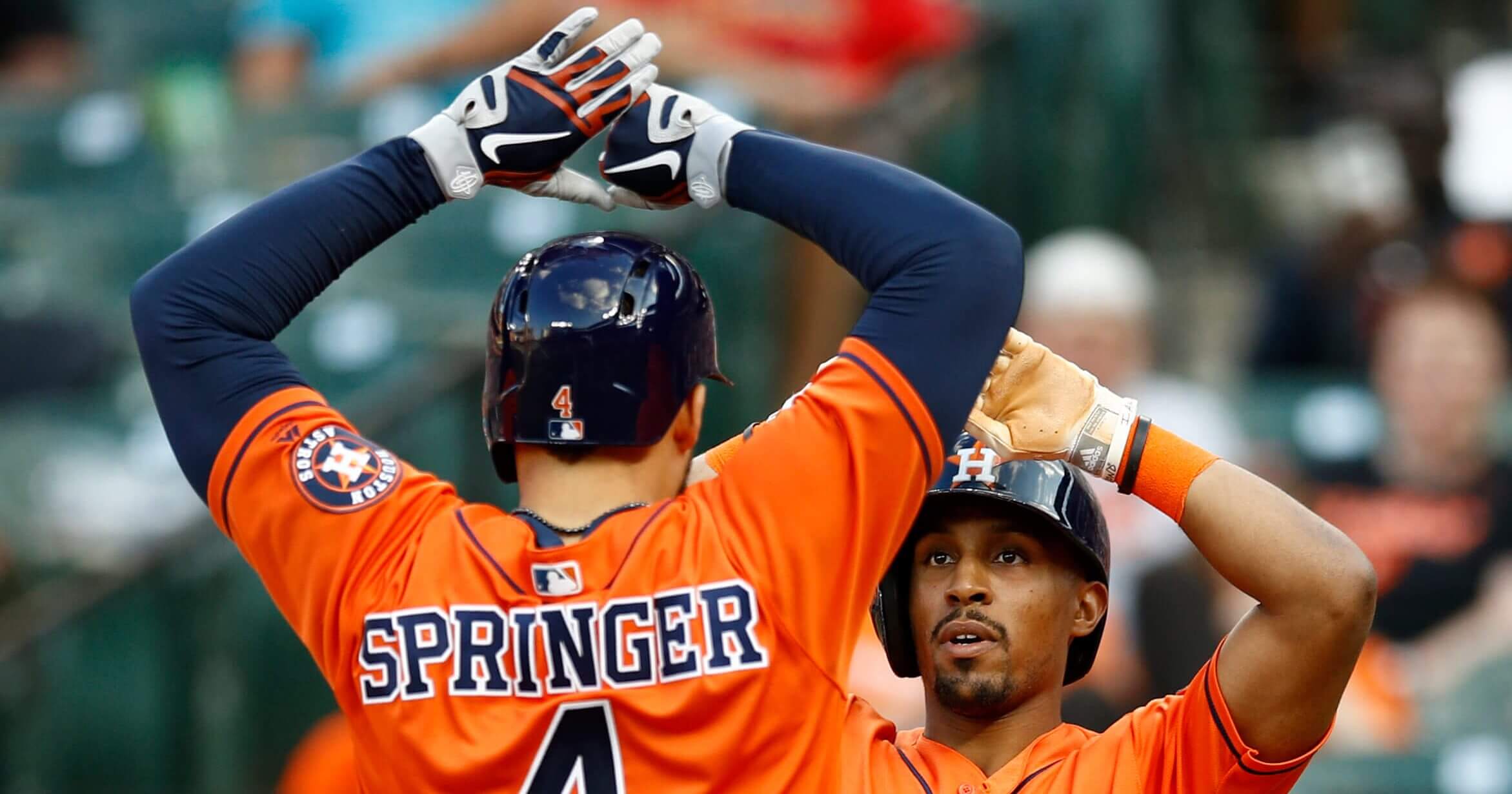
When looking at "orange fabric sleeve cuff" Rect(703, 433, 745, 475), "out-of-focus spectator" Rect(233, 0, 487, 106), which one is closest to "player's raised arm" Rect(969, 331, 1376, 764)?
"orange fabric sleeve cuff" Rect(703, 433, 745, 475)

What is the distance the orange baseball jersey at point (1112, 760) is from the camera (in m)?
2.44

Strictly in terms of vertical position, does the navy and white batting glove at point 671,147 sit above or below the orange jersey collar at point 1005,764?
above

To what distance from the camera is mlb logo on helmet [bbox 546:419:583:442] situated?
2176 mm

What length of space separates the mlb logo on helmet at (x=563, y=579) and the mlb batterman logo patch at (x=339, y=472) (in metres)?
0.25

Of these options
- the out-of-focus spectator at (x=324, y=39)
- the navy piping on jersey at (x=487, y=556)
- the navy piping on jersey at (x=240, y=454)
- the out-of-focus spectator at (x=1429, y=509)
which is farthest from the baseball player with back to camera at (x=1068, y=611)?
the out-of-focus spectator at (x=324, y=39)

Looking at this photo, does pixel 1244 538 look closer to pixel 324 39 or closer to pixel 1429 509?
pixel 1429 509

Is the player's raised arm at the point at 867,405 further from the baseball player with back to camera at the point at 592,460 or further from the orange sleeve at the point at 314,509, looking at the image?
the orange sleeve at the point at 314,509

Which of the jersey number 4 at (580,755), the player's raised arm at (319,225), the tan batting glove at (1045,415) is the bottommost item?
the jersey number 4 at (580,755)

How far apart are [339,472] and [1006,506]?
93 centimetres

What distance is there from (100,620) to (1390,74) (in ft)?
16.1

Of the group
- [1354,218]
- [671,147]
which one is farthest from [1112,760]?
Result: [1354,218]

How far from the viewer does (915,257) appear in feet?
7.14

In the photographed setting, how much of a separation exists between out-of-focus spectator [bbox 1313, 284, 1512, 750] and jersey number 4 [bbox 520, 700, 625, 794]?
3.59 meters

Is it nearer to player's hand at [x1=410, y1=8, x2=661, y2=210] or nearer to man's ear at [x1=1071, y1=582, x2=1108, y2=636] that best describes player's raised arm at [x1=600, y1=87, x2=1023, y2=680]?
player's hand at [x1=410, y1=8, x2=661, y2=210]
